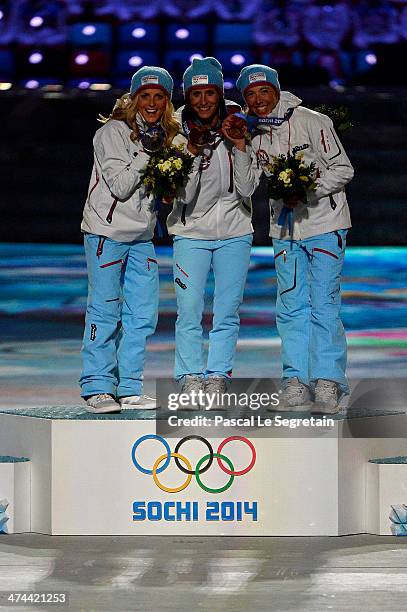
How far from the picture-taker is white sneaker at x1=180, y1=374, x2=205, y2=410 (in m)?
7.04

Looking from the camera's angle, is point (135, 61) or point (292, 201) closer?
point (292, 201)

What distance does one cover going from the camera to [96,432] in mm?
6633

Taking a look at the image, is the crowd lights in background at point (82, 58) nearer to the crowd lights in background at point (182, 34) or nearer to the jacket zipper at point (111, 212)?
the crowd lights in background at point (182, 34)

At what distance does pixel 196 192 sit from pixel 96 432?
132cm

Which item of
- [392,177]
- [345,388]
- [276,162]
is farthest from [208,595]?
[392,177]

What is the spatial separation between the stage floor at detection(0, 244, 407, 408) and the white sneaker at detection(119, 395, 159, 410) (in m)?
2.36

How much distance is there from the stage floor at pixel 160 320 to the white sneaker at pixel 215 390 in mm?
2574

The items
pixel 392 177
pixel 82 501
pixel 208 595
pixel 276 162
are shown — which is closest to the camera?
pixel 208 595

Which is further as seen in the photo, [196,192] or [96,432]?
[196,192]

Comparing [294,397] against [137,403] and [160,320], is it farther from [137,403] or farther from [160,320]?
[160,320]

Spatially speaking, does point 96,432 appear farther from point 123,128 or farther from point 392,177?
point 392,177

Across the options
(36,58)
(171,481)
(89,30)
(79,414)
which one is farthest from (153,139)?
(36,58)

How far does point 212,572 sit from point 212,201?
2093 millimetres

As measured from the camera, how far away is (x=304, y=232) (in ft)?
23.7
